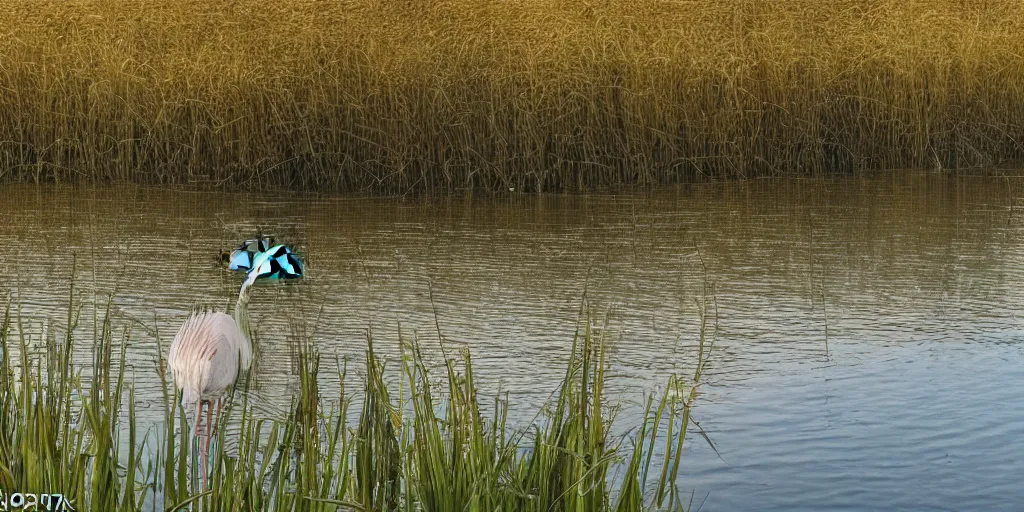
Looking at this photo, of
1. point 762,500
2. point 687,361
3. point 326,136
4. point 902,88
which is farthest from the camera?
point 902,88

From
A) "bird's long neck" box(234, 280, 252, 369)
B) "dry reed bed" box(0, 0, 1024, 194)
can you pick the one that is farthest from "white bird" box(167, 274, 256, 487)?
"dry reed bed" box(0, 0, 1024, 194)

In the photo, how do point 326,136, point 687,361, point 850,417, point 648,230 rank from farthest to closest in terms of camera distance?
point 326,136 < point 648,230 < point 687,361 < point 850,417

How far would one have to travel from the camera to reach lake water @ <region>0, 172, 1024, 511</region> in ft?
12.5

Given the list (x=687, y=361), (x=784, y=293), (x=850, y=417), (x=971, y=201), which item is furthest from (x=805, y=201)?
(x=850, y=417)

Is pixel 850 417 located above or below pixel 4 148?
below

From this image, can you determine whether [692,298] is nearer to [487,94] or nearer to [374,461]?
[374,461]

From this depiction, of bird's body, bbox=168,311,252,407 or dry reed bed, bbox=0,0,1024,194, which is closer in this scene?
bird's body, bbox=168,311,252,407

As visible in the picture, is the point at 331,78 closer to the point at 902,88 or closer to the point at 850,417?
the point at 902,88

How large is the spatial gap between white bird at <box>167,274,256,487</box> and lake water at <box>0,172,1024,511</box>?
0.84 meters

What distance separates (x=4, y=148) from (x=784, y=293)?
6297 mm

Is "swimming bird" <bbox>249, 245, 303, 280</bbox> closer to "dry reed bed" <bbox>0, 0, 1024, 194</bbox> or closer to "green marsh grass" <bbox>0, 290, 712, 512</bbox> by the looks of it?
"green marsh grass" <bbox>0, 290, 712, 512</bbox>

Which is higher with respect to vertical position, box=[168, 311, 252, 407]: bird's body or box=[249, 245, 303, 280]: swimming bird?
box=[249, 245, 303, 280]: swimming bird

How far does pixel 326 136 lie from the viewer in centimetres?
971

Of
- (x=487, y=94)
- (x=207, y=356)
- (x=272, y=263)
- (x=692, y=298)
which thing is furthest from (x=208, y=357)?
(x=487, y=94)
